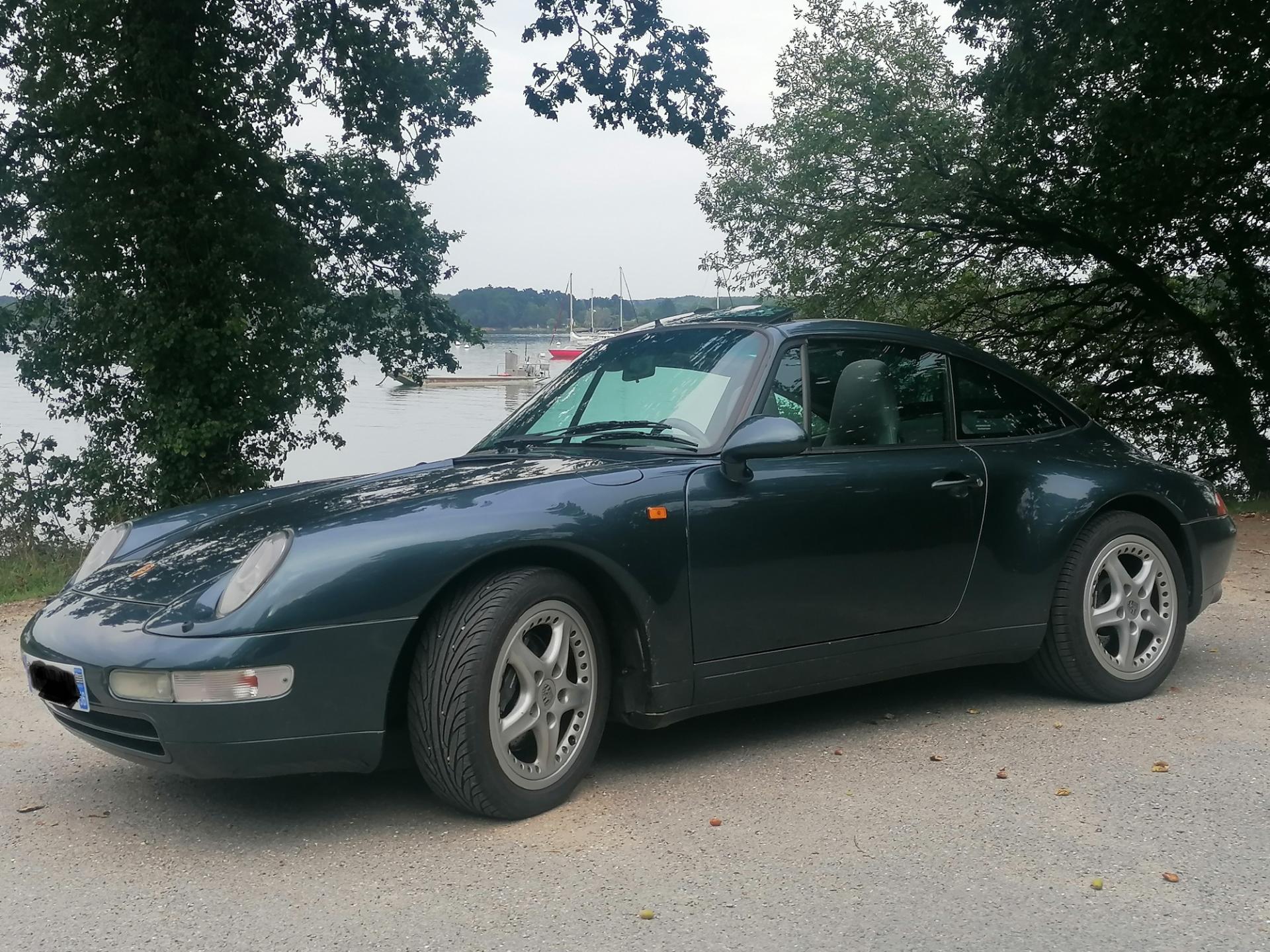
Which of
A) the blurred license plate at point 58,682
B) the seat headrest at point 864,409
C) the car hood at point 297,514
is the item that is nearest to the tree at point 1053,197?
the seat headrest at point 864,409

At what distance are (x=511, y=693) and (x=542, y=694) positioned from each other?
0.32ft

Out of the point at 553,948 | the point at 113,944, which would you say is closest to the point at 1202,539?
the point at 553,948

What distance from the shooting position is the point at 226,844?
12.0 feet

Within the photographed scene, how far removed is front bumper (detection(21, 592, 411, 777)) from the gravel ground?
11.4 inches

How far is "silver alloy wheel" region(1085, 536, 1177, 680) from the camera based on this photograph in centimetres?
508

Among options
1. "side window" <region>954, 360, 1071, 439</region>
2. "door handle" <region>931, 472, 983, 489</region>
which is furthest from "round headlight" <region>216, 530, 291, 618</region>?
"side window" <region>954, 360, 1071, 439</region>

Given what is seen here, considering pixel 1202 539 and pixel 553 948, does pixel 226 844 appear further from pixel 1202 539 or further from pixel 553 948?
pixel 1202 539

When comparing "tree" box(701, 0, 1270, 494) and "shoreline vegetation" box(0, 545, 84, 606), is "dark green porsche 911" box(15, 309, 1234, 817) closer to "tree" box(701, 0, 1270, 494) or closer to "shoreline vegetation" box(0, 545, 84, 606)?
"shoreline vegetation" box(0, 545, 84, 606)

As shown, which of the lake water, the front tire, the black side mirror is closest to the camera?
the front tire

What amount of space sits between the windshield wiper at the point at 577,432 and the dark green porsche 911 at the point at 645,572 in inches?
0.5

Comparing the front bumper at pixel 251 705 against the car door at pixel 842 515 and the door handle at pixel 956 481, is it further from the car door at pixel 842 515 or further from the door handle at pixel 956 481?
the door handle at pixel 956 481

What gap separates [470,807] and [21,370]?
12.3 m

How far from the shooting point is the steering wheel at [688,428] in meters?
4.35

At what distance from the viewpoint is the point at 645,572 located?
397cm
